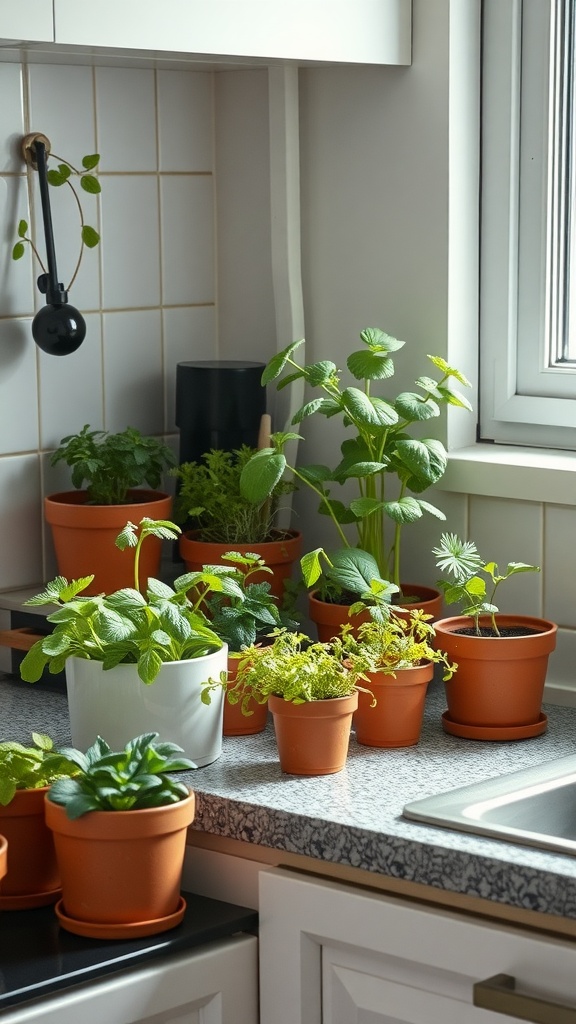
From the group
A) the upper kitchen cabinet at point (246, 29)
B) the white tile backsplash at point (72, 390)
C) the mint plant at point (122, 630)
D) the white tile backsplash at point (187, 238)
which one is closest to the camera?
the mint plant at point (122, 630)

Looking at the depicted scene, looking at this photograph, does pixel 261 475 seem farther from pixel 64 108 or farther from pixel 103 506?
pixel 64 108

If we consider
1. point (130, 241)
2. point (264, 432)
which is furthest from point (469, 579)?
point (130, 241)

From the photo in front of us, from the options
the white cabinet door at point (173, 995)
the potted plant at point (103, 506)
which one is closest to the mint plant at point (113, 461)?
the potted plant at point (103, 506)

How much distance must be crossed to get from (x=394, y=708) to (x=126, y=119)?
3.02 feet

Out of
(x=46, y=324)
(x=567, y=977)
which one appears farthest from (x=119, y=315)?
(x=567, y=977)

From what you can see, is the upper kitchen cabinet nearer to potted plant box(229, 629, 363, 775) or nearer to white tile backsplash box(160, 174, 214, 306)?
white tile backsplash box(160, 174, 214, 306)

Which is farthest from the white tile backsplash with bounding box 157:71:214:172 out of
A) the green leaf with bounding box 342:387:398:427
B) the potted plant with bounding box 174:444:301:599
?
the green leaf with bounding box 342:387:398:427

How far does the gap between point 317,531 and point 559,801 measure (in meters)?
0.71

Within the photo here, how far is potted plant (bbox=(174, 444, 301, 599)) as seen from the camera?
6.12ft

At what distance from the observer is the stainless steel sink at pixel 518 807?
131cm

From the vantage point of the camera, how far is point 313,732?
1494 mm

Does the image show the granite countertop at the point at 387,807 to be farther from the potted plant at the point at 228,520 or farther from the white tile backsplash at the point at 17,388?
the white tile backsplash at the point at 17,388

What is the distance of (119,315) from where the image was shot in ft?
6.75

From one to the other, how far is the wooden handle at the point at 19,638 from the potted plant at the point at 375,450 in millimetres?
355
